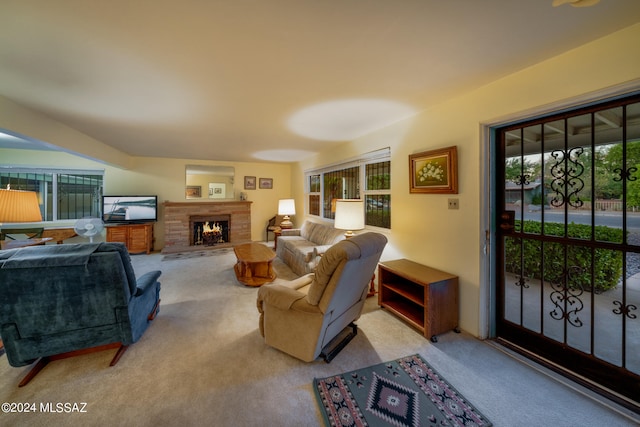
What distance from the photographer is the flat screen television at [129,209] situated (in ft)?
17.5

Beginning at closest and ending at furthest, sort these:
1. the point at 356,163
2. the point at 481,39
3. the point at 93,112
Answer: the point at 481,39, the point at 93,112, the point at 356,163

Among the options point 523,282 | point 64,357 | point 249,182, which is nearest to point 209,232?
point 249,182

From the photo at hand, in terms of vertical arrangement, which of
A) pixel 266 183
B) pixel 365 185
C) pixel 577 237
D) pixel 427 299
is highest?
pixel 266 183

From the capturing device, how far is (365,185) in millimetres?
3807

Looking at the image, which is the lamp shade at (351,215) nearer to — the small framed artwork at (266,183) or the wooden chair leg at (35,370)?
the wooden chair leg at (35,370)

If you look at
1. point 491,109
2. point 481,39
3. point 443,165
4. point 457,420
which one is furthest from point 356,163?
point 457,420

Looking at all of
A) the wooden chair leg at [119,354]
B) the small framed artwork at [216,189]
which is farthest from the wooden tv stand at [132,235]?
the wooden chair leg at [119,354]

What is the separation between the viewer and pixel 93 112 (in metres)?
2.73

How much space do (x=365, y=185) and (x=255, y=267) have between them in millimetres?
2238

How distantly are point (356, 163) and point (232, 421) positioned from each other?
3.51 meters

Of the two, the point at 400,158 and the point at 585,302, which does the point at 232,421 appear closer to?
the point at 585,302

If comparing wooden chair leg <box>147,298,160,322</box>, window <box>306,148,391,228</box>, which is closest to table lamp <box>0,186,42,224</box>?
wooden chair leg <box>147,298,160,322</box>

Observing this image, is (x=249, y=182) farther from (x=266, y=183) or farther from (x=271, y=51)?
(x=271, y=51)

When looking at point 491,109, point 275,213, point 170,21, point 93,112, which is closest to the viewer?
point 170,21
